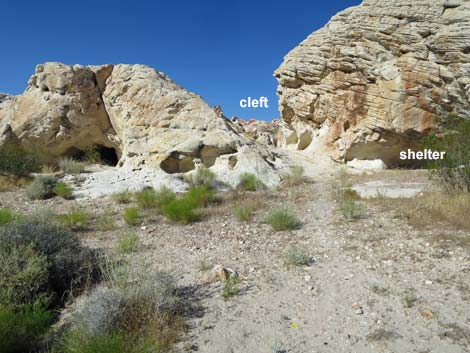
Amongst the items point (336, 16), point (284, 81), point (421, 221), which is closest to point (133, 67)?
point (284, 81)

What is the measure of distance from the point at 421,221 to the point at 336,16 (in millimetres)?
12394

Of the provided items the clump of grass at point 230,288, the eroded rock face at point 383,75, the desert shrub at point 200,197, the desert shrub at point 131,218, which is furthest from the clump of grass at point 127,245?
the eroded rock face at point 383,75

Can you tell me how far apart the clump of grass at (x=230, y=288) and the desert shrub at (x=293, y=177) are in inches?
277

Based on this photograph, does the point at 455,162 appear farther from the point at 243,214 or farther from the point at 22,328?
the point at 22,328

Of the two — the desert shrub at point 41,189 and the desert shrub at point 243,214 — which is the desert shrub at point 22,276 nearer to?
the desert shrub at point 243,214

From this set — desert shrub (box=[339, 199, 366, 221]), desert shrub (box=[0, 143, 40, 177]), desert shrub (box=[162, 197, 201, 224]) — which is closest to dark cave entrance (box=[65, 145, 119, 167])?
desert shrub (box=[0, 143, 40, 177])

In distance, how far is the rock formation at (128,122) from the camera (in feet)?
38.5

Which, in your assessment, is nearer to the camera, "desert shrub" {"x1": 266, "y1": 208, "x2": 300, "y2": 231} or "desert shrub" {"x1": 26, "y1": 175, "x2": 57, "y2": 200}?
"desert shrub" {"x1": 266, "y1": 208, "x2": 300, "y2": 231}

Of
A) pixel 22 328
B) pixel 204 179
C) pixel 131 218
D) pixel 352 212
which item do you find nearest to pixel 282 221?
pixel 352 212

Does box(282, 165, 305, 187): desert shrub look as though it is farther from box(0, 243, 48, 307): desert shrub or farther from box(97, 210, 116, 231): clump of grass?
box(0, 243, 48, 307): desert shrub

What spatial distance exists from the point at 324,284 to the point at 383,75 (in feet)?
38.5

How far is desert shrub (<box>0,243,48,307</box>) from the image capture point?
2.98m

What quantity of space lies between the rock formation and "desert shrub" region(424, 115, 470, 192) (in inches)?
204

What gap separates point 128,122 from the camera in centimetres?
1324
